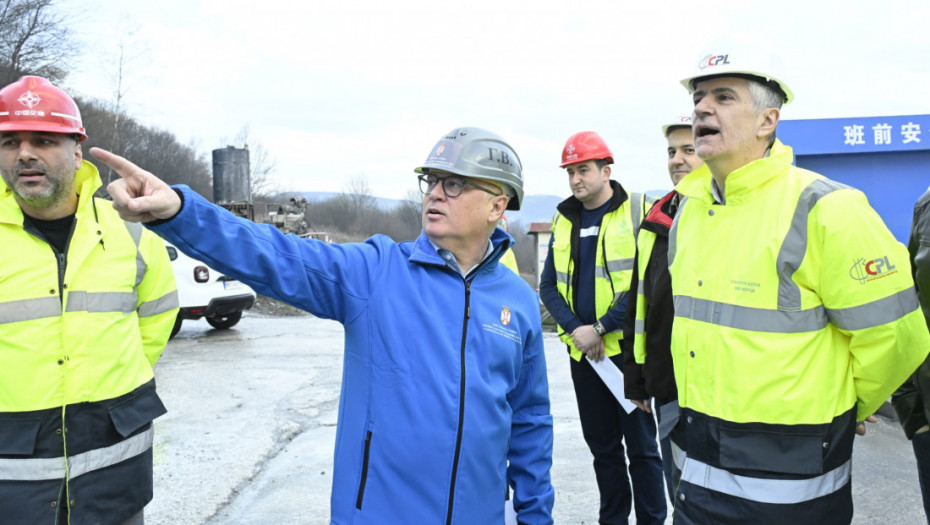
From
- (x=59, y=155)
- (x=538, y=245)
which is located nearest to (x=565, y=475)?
(x=59, y=155)

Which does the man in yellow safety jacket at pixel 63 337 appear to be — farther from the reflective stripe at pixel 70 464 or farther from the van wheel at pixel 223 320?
the van wheel at pixel 223 320

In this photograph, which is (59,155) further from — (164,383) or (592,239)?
(164,383)

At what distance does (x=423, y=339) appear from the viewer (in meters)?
2.07

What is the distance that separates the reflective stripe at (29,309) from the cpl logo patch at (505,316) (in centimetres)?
182

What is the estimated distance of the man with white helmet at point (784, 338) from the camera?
6.98ft

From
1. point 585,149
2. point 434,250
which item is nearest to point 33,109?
point 434,250

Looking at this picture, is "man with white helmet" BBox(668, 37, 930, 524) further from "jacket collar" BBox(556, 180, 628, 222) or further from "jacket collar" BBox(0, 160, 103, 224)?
"jacket collar" BBox(0, 160, 103, 224)

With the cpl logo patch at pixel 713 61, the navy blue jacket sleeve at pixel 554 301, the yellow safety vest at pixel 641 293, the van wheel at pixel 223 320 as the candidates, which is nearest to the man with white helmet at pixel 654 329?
the yellow safety vest at pixel 641 293

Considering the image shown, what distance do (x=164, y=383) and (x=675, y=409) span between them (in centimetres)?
672

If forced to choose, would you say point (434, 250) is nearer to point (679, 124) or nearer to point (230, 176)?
point (679, 124)

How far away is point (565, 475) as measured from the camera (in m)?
5.06

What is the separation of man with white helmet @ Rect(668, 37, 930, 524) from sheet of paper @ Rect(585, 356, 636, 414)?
4.73ft

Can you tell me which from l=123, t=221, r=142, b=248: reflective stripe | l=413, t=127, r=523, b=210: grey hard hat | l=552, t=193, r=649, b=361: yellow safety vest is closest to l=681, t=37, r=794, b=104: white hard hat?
l=413, t=127, r=523, b=210: grey hard hat

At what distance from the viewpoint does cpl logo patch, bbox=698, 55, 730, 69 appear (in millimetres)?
2379
